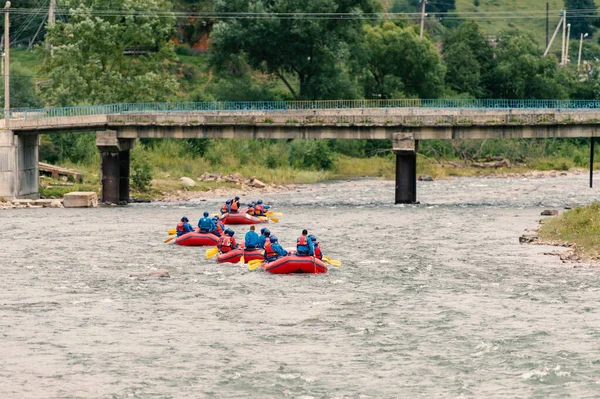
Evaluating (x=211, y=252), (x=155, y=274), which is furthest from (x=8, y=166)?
(x=155, y=274)

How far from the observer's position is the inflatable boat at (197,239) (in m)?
64.6

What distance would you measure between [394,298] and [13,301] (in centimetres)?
1476

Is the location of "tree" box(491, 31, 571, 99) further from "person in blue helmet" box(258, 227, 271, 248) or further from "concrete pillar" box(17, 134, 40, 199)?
"person in blue helmet" box(258, 227, 271, 248)

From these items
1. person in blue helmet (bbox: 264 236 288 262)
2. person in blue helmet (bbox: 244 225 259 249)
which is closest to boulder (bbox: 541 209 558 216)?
person in blue helmet (bbox: 244 225 259 249)

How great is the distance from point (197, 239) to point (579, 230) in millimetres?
20436

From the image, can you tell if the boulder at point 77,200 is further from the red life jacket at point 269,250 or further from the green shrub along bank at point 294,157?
the red life jacket at point 269,250

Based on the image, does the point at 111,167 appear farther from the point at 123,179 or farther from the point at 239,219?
the point at 239,219

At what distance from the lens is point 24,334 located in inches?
1607

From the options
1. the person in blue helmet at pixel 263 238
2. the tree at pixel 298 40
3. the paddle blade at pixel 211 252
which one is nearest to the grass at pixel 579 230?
the person in blue helmet at pixel 263 238

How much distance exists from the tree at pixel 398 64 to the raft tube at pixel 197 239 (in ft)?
235

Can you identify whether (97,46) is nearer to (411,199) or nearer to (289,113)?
(289,113)

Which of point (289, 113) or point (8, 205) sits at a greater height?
point (289, 113)

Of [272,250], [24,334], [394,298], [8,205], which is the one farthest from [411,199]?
[24,334]

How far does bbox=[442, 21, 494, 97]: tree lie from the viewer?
148 m
